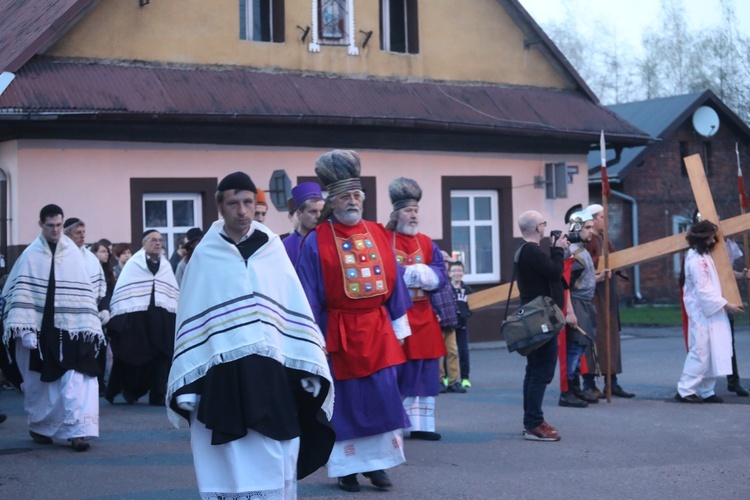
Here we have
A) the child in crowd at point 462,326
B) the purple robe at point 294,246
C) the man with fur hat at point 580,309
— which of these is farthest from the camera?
the child in crowd at point 462,326

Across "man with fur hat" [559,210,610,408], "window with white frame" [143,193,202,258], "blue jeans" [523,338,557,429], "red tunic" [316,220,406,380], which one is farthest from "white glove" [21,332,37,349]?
"window with white frame" [143,193,202,258]

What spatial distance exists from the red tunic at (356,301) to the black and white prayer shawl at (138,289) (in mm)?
5461

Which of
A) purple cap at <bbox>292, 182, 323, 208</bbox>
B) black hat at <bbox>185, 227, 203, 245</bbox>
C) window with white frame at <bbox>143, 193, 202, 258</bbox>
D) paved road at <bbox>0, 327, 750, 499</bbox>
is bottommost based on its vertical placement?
paved road at <bbox>0, 327, 750, 499</bbox>

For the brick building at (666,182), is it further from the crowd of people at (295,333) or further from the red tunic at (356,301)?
the red tunic at (356,301)

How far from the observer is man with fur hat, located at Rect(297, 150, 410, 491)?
772cm

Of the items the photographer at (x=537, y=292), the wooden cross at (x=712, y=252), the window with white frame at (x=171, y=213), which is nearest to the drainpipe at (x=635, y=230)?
the window with white frame at (x=171, y=213)

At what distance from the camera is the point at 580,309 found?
12.0 metres

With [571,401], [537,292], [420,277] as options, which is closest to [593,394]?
[571,401]

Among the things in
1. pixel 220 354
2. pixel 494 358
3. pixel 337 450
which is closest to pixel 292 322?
pixel 220 354

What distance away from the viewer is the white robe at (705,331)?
11.9 metres

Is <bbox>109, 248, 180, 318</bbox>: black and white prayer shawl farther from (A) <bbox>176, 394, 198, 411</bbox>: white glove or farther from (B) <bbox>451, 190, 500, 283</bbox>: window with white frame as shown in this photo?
(B) <bbox>451, 190, 500, 283</bbox>: window with white frame

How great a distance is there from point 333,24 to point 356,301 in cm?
1384

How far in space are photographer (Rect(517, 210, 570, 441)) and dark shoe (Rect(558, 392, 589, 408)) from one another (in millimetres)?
2108

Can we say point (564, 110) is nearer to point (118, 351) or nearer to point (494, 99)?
point (494, 99)
